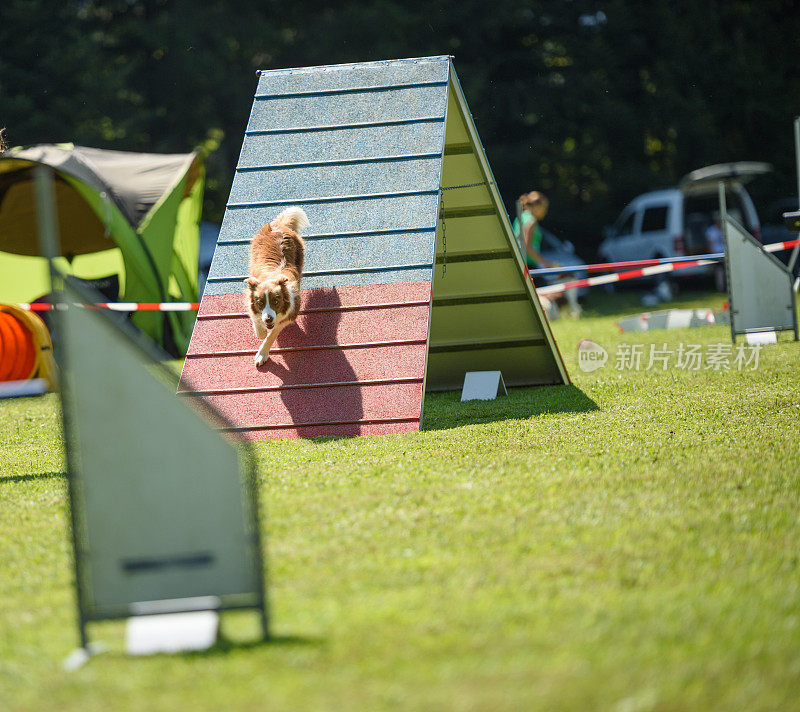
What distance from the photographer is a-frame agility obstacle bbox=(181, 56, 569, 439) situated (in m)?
5.88

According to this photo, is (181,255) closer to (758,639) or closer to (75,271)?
(75,271)

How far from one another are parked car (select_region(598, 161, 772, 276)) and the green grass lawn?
1382 centimetres

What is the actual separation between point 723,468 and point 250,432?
2785 mm

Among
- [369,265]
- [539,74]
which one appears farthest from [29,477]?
[539,74]

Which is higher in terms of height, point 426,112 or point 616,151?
point 426,112

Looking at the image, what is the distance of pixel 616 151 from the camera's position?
24766mm

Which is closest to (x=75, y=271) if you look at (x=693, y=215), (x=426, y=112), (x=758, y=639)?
(x=426, y=112)

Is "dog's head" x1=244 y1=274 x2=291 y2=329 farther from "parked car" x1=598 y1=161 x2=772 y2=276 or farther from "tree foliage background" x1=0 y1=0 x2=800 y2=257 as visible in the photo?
"tree foliage background" x1=0 y1=0 x2=800 y2=257

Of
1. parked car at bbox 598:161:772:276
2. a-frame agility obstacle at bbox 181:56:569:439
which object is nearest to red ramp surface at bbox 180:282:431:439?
a-frame agility obstacle at bbox 181:56:569:439

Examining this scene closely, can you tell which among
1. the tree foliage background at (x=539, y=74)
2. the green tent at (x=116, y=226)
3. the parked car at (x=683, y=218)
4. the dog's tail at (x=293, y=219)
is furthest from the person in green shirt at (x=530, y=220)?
the tree foliage background at (x=539, y=74)

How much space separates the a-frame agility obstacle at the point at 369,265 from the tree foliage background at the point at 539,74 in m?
15.2

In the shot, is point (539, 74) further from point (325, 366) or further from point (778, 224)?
point (325, 366)

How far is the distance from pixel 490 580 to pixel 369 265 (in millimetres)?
3637

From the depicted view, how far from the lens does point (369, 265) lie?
20.7ft
